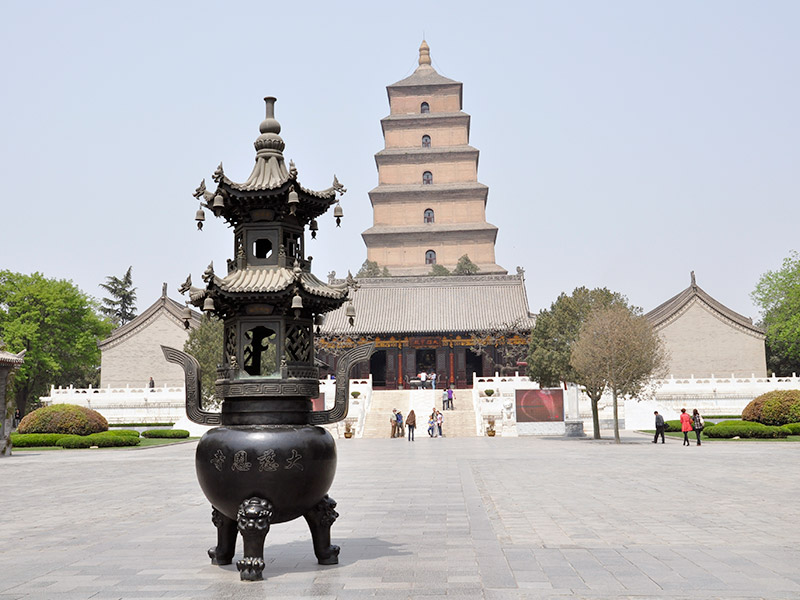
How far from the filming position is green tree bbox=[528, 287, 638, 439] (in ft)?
99.3

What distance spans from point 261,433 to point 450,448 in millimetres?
18539

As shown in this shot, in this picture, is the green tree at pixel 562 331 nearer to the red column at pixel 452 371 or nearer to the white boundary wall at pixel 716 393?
the white boundary wall at pixel 716 393

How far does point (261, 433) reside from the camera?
24.2 feet

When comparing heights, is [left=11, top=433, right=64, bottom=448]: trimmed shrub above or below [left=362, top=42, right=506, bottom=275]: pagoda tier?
below

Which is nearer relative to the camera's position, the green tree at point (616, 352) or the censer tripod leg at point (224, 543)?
the censer tripod leg at point (224, 543)

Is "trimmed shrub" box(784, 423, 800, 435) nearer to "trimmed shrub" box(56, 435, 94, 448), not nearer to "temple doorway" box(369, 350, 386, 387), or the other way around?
"trimmed shrub" box(56, 435, 94, 448)

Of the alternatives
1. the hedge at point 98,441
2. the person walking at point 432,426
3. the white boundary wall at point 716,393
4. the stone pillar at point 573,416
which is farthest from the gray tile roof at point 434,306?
the hedge at point 98,441

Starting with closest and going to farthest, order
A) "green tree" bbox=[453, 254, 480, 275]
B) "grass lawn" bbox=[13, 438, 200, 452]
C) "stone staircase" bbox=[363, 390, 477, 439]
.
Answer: "grass lawn" bbox=[13, 438, 200, 452], "stone staircase" bbox=[363, 390, 477, 439], "green tree" bbox=[453, 254, 480, 275]

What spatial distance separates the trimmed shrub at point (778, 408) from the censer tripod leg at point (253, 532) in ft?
90.1

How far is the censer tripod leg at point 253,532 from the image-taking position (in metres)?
6.83

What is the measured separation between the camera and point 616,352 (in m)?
26.9

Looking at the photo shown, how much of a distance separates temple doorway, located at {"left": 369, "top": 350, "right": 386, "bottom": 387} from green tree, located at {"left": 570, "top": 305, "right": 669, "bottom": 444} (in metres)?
23.1

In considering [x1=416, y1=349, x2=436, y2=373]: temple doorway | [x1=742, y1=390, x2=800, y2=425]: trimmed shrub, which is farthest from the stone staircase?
[x1=742, y1=390, x2=800, y2=425]: trimmed shrub

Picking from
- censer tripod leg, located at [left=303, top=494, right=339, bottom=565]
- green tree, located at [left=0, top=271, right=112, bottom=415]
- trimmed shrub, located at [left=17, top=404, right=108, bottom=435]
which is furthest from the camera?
green tree, located at [left=0, top=271, right=112, bottom=415]
